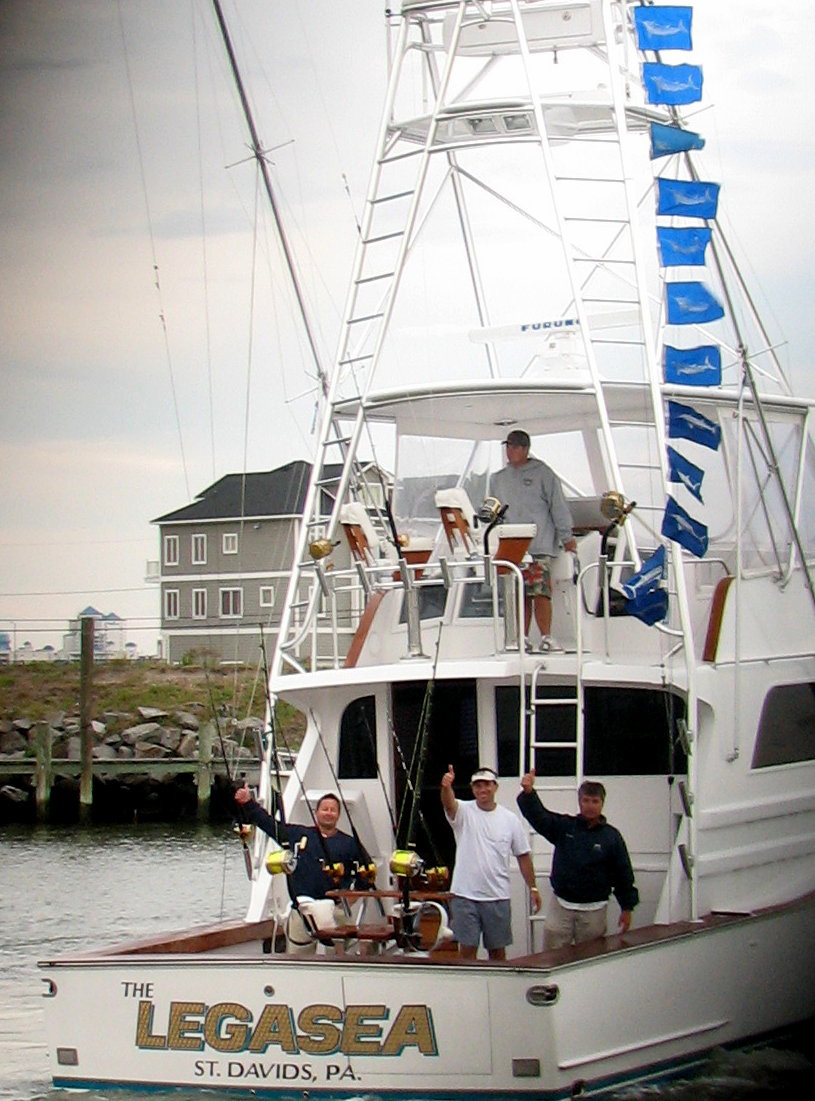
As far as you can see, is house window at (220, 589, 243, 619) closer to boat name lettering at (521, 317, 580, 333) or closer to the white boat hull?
boat name lettering at (521, 317, 580, 333)

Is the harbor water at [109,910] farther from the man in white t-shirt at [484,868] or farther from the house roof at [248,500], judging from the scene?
the house roof at [248,500]

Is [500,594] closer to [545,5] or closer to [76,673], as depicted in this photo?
[545,5]

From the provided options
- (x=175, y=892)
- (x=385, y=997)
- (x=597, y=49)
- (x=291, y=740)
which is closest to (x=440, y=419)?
(x=597, y=49)

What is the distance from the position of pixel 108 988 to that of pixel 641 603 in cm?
398

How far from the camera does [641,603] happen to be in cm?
1095

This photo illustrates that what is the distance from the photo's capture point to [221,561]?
178 ft

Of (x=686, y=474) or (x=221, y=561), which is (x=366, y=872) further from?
(x=221, y=561)

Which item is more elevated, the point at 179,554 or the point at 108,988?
the point at 179,554

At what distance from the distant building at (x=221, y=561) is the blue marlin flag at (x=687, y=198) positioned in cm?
3641

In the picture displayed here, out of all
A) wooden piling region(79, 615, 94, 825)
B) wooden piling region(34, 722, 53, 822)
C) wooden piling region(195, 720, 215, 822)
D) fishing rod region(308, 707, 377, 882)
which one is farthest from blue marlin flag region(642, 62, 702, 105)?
wooden piling region(34, 722, 53, 822)

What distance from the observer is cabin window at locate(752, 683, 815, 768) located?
12.0 metres

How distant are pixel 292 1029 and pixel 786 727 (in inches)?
175

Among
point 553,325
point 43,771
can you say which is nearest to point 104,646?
point 43,771

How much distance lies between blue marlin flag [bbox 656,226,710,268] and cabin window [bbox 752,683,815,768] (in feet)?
→ 10.0
